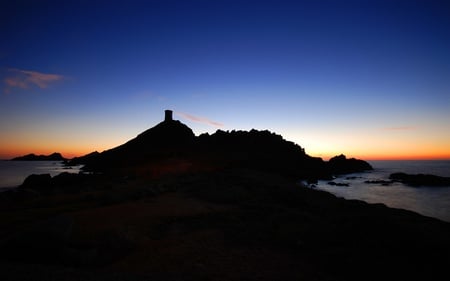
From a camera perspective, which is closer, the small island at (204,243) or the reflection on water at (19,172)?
the small island at (204,243)

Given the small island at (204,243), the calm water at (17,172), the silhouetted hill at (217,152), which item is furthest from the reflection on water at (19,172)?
the small island at (204,243)

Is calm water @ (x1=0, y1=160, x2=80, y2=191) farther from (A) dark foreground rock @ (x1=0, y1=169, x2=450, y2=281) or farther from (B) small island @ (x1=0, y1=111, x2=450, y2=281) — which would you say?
(A) dark foreground rock @ (x1=0, y1=169, x2=450, y2=281)

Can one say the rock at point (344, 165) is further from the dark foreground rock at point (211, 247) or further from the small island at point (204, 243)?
the dark foreground rock at point (211, 247)

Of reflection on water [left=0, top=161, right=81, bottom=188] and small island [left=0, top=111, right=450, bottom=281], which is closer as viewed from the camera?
small island [left=0, top=111, right=450, bottom=281]

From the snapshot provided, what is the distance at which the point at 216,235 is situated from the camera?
10422 millimetres

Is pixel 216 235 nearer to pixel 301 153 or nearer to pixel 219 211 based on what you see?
pixel 219 211

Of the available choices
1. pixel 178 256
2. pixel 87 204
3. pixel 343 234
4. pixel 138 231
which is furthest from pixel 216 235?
pixel 87 204

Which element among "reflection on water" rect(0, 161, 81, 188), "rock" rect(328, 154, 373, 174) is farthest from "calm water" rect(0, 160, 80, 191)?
"rock" rect(328, 154, 373, 174)

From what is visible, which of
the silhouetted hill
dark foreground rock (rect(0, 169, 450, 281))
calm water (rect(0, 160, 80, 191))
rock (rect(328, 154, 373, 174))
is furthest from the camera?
rock (rect(328, 154, 373, 174))

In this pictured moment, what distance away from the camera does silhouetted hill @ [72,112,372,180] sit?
192ft

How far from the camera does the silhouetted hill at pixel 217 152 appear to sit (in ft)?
192

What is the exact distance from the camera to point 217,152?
68.5 metres

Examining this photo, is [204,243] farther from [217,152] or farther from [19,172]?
[19,172]

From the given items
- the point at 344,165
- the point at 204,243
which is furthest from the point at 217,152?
the point at 204,243
